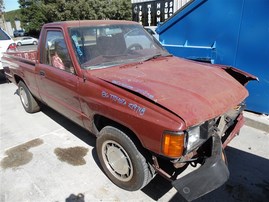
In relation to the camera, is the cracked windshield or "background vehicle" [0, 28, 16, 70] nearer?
the cracked windshield

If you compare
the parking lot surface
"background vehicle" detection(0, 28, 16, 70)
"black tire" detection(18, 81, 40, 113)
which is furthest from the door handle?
"background vehicle" detection(0, 28, 16, 70)

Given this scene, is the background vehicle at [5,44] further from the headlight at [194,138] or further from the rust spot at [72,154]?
the headlight at [194,138]

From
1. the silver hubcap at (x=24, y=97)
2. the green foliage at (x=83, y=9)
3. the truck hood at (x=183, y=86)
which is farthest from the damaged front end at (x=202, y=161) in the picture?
the green foliage at (x=83, y=9)

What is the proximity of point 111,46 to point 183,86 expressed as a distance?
128 cm

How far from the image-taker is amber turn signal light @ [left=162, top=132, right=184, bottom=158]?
6.38 feet

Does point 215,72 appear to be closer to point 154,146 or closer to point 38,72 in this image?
point 154,146

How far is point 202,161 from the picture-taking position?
7.23ft

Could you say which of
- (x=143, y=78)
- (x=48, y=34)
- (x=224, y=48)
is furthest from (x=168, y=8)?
(x=143, y=78)

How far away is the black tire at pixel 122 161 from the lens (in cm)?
235

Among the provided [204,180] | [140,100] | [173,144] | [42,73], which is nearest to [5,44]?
[42,73]

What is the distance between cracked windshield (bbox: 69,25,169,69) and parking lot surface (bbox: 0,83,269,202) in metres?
1.37

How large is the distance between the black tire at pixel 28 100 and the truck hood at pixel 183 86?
258 cm

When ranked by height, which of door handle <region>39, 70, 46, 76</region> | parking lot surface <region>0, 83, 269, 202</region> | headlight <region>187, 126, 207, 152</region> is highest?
door handle <region>39, 70, 46, 76</region>

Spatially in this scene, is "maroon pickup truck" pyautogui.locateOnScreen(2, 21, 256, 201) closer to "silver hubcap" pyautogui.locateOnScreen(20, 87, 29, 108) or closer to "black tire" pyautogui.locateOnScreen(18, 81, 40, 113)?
"black tire" pyautogui.locateOnScreen(18, 81, 40, 113)
